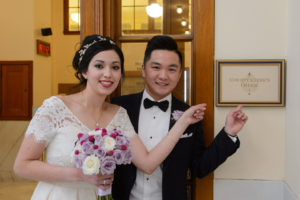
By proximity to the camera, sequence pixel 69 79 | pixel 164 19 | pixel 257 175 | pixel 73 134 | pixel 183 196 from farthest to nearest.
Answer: pixel 69 79 < pixel 164 19 < pixel 257 175 < pixel 183 196 < pixel 73 134

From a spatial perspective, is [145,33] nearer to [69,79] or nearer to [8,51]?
[8,51]

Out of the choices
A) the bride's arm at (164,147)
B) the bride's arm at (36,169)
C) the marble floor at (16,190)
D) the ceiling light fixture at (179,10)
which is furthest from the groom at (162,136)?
the marble floor at (16,190)

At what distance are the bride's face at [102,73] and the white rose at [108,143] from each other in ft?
1.27

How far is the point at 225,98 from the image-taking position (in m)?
2.09

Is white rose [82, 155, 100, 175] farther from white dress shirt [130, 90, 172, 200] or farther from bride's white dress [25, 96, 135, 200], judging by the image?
white dress shirt [130, 90, 172, 200]

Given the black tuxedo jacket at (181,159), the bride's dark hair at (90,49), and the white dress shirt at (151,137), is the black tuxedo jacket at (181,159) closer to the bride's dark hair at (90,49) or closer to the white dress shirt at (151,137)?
the white dress shirt at (151,137)

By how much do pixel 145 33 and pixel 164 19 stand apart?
0.56ft

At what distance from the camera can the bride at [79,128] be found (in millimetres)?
1568

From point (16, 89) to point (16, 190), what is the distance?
1.82 m

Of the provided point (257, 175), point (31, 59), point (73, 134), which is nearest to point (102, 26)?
point (73, 134)

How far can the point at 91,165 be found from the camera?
1346 millimetres

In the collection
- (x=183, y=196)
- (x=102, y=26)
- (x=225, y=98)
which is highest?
(x=102, y=26)

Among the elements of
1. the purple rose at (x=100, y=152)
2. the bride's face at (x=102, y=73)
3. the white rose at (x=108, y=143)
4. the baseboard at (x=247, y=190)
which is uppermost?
the bride's face at (x=102, y=73)

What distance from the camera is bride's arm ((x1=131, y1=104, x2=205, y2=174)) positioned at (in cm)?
179
